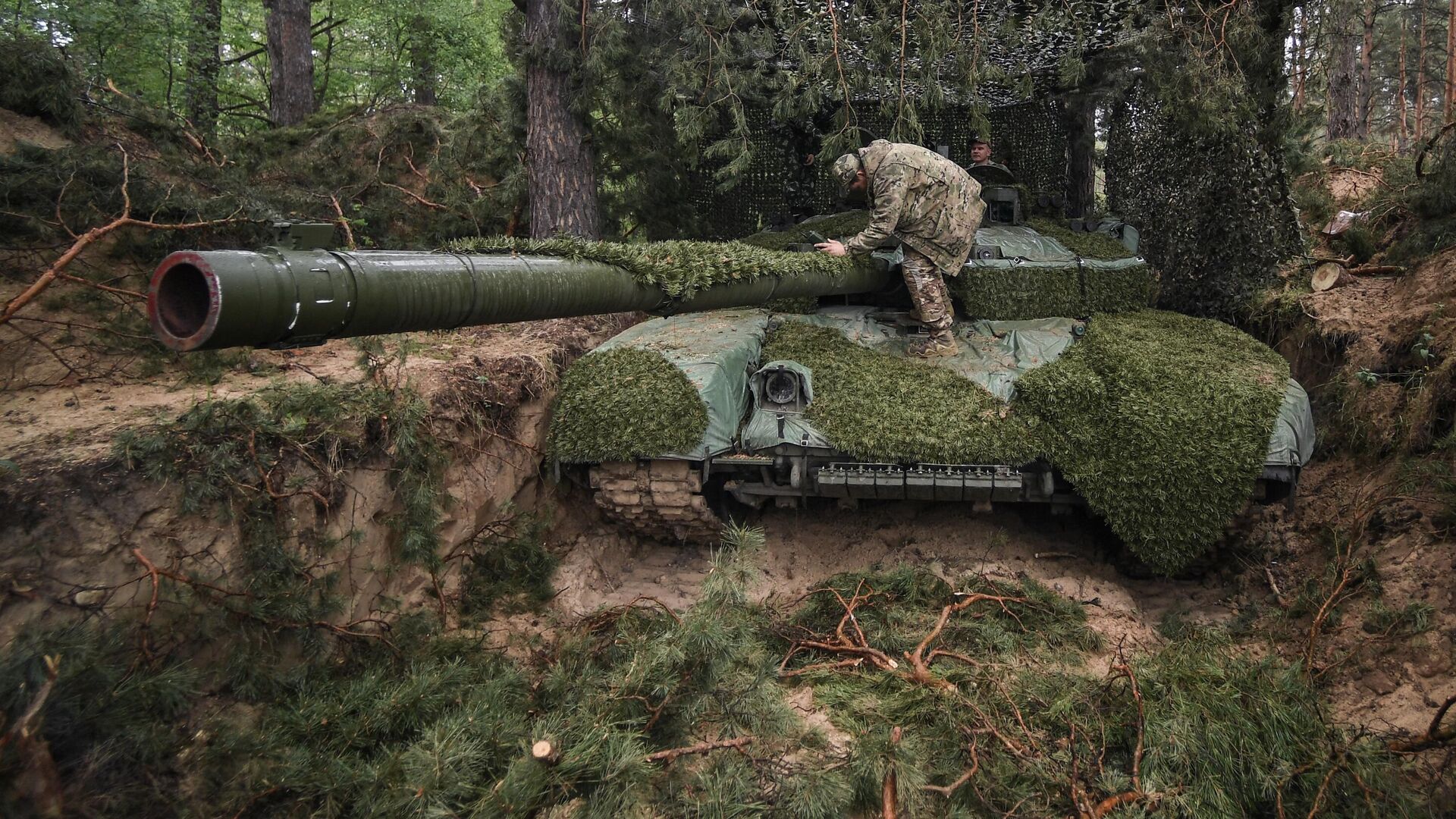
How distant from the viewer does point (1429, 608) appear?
11.8ft

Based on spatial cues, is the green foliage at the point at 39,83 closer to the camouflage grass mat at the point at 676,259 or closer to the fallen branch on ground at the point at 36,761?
the camouflage grass mat at the point at 676,259

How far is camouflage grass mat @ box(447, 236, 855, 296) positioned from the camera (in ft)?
10.1

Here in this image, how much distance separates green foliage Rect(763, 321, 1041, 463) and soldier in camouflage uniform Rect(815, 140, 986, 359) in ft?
1.45

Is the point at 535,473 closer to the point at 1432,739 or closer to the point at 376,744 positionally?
the point at 376,744

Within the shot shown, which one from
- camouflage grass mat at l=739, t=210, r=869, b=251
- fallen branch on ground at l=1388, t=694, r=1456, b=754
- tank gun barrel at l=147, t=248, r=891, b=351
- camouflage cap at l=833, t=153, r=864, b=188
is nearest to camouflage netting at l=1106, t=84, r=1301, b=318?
camouflage grass mat at l=739, t=210, r=869, b=251

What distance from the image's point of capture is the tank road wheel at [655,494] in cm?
452

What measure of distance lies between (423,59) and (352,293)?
10.2 metres

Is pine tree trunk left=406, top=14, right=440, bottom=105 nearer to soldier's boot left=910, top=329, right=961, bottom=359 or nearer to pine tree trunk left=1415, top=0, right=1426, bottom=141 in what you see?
soldier's boot left=910, top=329, right=961, bottom=359

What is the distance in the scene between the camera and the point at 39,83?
514cm

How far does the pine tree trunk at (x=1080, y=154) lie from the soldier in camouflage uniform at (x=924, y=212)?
4.98 m

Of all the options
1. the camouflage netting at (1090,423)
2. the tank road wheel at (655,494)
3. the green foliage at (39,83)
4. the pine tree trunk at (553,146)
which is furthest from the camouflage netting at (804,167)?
the green foliage at (39,83)

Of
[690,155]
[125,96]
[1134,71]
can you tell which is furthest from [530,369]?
[1134,71]

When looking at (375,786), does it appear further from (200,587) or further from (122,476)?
(122,476)

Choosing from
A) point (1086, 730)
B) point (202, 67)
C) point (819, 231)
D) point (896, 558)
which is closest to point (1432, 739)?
point (1086, 730)
